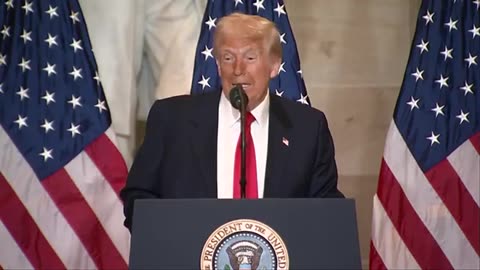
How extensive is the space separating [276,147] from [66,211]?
1.60 m

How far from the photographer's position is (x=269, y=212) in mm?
1677

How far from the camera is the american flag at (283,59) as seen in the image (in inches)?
143

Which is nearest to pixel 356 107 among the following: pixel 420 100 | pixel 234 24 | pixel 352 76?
pixel 352 76

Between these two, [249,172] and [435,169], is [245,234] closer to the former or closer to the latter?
[249,172]

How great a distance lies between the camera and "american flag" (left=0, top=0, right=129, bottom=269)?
3.56 metres

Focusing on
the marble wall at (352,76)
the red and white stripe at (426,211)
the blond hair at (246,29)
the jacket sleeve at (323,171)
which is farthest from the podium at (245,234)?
the marble wall at (352,76)

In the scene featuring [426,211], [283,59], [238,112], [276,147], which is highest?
[238,112]

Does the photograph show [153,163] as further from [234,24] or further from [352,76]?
[352,76]

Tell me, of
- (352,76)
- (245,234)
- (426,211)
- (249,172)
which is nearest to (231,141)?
(249,172)

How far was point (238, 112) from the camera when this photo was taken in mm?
2330

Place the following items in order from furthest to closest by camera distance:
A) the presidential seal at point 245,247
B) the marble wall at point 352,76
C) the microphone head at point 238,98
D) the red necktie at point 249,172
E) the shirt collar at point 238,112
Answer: the marble wall at point 352,76
the shirt collar at point 238,112
the red necktie at point 249,172
the microphone head at point 238,98
the presidential seal at point 245,247

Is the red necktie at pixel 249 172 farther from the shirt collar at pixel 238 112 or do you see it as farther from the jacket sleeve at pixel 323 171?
the jacket sleeve at pixel 323 171

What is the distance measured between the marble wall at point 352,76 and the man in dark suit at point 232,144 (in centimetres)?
183

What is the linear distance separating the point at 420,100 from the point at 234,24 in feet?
5.65
